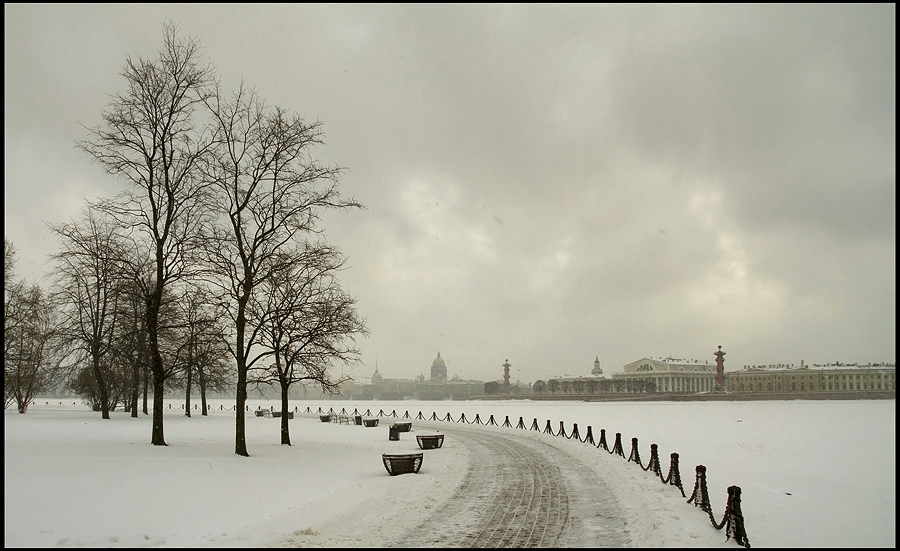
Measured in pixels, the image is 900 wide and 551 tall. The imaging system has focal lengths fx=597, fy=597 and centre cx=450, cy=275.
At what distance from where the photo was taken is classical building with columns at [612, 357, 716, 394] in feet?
538

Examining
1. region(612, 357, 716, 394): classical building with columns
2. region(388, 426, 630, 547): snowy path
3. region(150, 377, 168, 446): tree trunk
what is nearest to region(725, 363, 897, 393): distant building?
region(612, 357, 716, 394): classical building with columns

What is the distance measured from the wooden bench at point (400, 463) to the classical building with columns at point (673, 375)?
15269 centimetres

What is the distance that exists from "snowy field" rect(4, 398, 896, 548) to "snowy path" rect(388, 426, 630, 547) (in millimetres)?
492

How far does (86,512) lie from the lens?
11.1m

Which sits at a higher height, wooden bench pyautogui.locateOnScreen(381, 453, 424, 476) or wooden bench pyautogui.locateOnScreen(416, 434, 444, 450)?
wooden bench pyautogui.locateOnScreen(381, 453, 424, 476)

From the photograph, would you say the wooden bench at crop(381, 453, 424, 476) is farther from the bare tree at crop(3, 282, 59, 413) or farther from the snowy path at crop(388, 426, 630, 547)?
the bare tree at crop(3, 282, 59, 413)

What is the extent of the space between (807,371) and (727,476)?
171046mm

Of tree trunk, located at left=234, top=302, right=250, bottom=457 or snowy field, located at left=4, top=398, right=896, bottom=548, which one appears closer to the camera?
snowy field, located at left=4, top=398, right=896, bottom=548

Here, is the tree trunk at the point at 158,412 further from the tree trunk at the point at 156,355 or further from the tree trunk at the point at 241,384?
the tree trunk at the point at 241,384

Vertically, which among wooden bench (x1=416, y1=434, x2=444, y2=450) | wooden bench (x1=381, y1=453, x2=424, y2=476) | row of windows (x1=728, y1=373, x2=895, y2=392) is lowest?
row of windows (x1=728, y1=373, x2=895, y2=392)

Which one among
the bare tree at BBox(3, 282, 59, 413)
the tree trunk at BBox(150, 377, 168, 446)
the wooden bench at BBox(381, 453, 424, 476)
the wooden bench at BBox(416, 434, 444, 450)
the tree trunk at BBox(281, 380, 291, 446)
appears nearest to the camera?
the wooden bench at BBox(381, 453, 424, 476)

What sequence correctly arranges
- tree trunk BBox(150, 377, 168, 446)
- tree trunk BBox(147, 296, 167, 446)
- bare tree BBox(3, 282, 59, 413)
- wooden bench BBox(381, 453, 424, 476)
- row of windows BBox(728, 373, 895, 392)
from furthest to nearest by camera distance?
row of windows BBox(728, 373, 895, 392) < bare tree BBox(3, 282, 59, 413) < tree trunk BBox(150, 377, 168, 446) < tree trunk BBox(147, 296, 167, 446) < wooden bench BBox(381, 453, 424, 476)

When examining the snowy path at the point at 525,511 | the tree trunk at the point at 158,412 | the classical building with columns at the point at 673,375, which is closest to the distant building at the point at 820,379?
the classical building with columns at the point at 673,375

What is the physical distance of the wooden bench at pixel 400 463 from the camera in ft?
58.0
